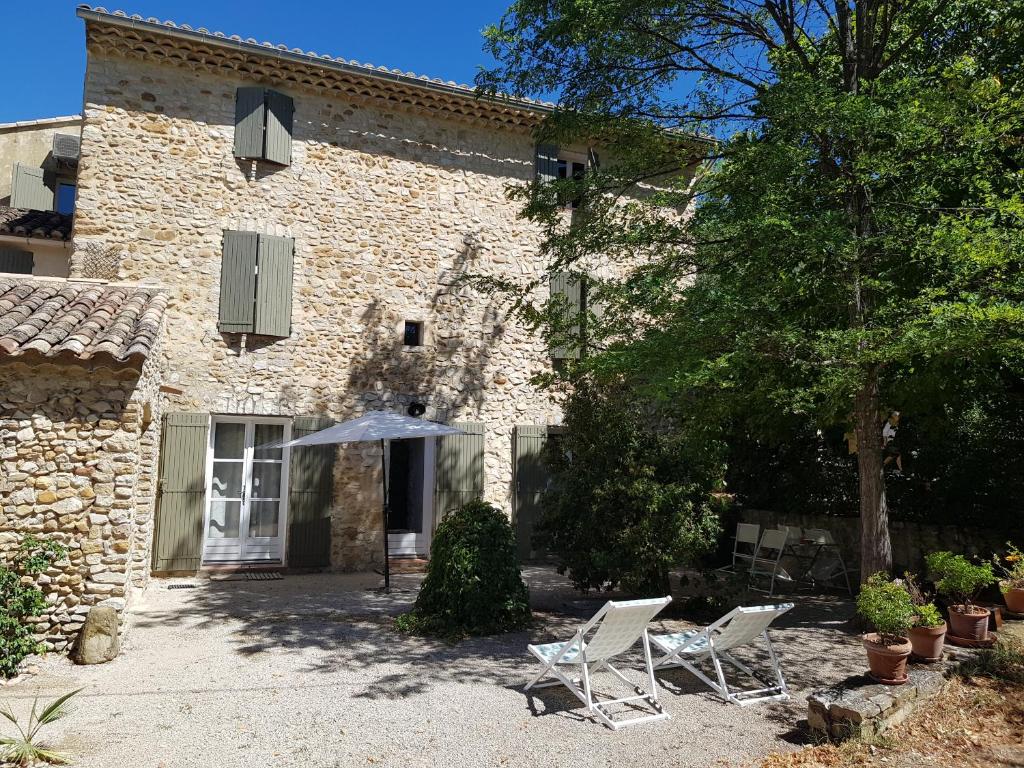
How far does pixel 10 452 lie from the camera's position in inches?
208

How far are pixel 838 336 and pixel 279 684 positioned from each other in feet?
16.4

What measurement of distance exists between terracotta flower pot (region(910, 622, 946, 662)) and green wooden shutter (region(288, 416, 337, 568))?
688 centimetres

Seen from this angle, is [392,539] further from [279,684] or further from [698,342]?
[698,342]

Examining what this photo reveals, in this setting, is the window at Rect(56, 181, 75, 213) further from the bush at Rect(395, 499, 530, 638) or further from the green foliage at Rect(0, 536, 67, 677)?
the bush at Rect(395, 499, 530, 638)

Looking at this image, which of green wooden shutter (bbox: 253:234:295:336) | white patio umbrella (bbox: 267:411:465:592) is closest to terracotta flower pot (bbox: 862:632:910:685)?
white patio umbrella (bbox: 267:411:465:592)

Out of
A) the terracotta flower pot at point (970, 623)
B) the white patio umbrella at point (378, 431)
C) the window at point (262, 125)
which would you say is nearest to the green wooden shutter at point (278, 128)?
the window at point (262, 125)

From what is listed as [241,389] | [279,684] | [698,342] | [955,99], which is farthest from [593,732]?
[241,389]

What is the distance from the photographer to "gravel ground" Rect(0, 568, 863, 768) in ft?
12.7

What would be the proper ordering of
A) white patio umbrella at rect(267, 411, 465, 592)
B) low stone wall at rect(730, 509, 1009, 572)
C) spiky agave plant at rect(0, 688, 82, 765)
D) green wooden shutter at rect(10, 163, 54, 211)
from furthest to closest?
green wooden shutter at rect(10, 163, 54, 211)
low stone wall at rect(730, 509, 1009, 572)
white patio umbrella at rect(267, 411, 465, 592)
spiky agave plant at rect(0, 688, 82, 765)

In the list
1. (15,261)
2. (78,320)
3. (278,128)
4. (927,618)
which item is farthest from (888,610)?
(15,261)

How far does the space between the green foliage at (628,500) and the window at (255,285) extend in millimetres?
4388

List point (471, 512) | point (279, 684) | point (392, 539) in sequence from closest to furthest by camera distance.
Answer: point (279, 684) < point (471, 512) < point (392, 539)

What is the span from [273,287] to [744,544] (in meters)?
7.61

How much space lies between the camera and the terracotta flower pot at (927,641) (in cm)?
509
